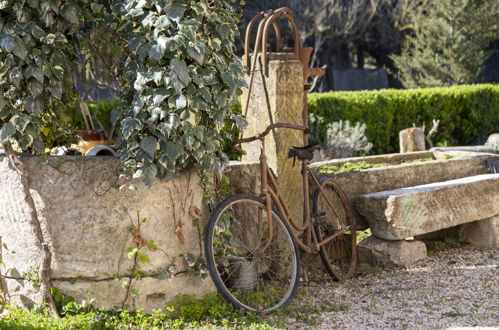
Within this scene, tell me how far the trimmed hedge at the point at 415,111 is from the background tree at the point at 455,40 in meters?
3.10

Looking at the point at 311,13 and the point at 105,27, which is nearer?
the point at 105,27

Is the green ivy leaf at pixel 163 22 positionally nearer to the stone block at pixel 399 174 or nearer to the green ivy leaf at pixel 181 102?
the green ivy leaf at pixel 181 102

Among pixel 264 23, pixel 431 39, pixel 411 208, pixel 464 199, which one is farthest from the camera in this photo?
pixel 431 39

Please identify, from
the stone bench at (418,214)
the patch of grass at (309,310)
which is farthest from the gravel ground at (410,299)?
the stone bench at (418,214)

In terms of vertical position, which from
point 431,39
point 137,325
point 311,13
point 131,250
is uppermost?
point 311,13

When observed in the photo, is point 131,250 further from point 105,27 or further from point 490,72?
point 490,72

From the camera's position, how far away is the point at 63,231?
11.9 feet

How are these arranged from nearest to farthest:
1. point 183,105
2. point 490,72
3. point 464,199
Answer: point 183,105, point 464,199, point 490,72

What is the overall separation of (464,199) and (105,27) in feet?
10.9

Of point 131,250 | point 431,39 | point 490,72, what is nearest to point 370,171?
point 131,250

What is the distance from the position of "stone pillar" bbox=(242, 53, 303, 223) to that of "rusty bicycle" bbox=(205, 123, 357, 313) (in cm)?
13

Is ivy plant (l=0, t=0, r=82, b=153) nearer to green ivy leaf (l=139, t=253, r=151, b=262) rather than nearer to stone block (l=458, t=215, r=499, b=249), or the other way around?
green ivy leaf (l=139, t=253, r=151, b=262)

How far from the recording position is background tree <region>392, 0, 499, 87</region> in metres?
15.2

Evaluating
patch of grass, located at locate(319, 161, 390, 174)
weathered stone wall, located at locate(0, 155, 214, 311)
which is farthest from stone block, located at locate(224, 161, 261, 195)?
patch of grass, located at locate(319, 161, 390, 174)
